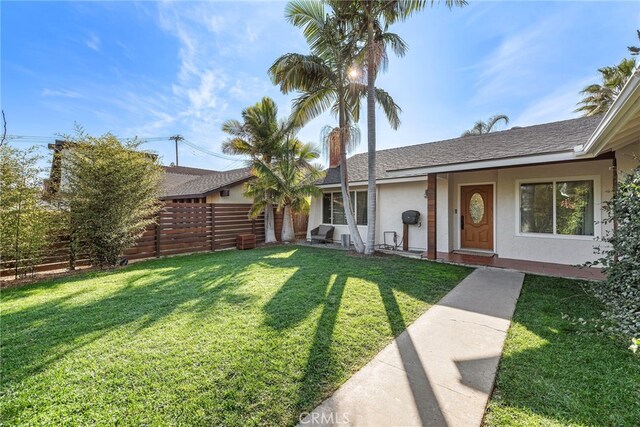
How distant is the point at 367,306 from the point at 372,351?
138cm

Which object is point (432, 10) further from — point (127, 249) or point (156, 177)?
point (127, 249)

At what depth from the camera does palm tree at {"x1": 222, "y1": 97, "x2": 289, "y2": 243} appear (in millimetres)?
12773

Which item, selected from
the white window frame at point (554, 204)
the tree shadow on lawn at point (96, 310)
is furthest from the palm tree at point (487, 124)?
the tree shadow on lawn at point (96, 310)

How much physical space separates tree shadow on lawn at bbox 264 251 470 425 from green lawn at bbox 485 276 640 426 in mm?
789

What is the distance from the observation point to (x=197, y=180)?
61.7 ft

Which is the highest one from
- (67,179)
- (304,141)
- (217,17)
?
(217,17)

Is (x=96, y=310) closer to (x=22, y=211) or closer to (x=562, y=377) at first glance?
(x=22, y=211)

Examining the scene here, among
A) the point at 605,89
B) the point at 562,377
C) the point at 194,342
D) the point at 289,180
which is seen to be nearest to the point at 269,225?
the point at 289,180

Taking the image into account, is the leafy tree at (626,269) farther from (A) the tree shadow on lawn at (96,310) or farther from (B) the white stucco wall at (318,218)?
(B) the white stucco wall at (318,218)

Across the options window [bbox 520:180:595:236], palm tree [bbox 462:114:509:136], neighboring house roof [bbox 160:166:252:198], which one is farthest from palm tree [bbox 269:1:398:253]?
palm tree [bbox 462:114:509:136]

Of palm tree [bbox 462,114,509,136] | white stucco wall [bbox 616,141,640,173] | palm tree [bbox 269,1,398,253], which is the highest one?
palm tree [bbox 462,114,509,136]

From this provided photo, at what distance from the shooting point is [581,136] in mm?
7094

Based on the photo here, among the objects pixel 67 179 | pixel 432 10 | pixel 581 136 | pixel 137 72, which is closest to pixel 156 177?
pixel 67 179

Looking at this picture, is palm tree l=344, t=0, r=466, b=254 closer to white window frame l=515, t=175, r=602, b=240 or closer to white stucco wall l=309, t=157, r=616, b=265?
white stucco wall l=309, t=157, r=616, b=265
